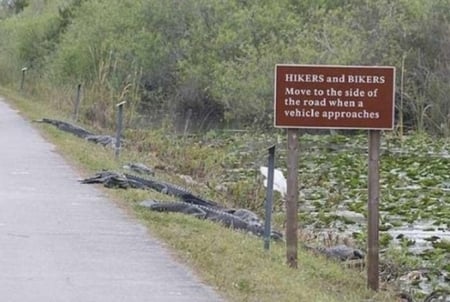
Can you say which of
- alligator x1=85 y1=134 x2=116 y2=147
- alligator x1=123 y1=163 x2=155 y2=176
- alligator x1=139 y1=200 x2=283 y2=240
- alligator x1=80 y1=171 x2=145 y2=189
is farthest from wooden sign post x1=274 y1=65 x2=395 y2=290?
alligator x1=85 y1=134 x2=116 y2=147

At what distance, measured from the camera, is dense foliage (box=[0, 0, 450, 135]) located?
119 ft

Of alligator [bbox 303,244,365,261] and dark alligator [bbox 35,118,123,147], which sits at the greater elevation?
dark alligator [bbox 35,118,123,147]

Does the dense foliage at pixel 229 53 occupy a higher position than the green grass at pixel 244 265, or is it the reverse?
the dense foliage at pixel 229 53

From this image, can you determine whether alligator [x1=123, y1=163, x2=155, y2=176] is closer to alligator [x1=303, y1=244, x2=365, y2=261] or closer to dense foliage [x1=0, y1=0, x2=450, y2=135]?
alligator [x1=303, y1=244, x2=365, y2=261]

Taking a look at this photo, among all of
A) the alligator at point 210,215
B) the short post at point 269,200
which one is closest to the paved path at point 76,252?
the alligator at point 210,215

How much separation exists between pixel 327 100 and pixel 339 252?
9.74 feet

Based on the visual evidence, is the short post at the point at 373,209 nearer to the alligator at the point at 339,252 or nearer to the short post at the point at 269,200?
the short post at the point at 269,200

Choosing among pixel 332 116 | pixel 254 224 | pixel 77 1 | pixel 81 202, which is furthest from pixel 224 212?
pixel 77 1

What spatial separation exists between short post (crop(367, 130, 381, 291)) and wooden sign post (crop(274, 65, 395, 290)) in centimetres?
19

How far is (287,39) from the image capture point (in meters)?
38.5

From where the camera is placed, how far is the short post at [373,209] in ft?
38.0

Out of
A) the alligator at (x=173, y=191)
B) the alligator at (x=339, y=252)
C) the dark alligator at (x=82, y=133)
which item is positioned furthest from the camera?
the dark alligator at (x=82, y=133)

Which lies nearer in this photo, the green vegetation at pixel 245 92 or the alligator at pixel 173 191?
the alligator at pixel 173 191

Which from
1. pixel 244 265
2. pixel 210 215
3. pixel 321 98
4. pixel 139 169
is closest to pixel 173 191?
pixel 210 215
